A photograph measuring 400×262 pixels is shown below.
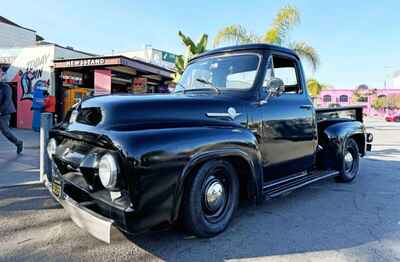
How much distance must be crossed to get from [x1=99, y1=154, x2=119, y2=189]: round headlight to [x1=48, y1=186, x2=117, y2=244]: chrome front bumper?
10.4 inches

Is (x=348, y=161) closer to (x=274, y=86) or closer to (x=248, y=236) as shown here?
(x=274, y=86)

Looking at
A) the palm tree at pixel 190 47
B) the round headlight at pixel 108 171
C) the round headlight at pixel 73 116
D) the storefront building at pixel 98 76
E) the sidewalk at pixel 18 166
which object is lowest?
the sidewalk at pixel 18 166

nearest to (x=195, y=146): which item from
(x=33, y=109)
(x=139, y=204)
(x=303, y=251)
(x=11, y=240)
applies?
(x=139, y=204)

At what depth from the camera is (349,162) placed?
6.03 meters

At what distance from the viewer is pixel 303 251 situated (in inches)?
120

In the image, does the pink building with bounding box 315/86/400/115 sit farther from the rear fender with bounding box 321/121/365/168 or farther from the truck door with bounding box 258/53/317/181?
the truck door with bounding box 258/53/317/181

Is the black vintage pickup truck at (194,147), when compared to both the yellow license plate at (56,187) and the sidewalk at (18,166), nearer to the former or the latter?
the yellow license plate at (56,187)

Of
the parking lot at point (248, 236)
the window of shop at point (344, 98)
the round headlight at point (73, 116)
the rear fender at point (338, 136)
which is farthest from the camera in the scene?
the window of shop at point (344, 98)

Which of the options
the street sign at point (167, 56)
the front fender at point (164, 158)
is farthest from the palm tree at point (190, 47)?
the front fender at point (164, 158)

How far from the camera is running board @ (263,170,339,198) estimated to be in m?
3.77

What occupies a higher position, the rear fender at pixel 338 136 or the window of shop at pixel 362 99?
the window of shop at pixel 362 99

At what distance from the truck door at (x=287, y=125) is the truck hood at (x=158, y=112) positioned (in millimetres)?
553

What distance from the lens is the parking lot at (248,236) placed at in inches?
115

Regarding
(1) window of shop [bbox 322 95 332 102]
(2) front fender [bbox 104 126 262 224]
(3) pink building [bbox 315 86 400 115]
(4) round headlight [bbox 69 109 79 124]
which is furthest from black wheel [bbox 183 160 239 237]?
(3) pink building [bbox 315 86 400 115]
